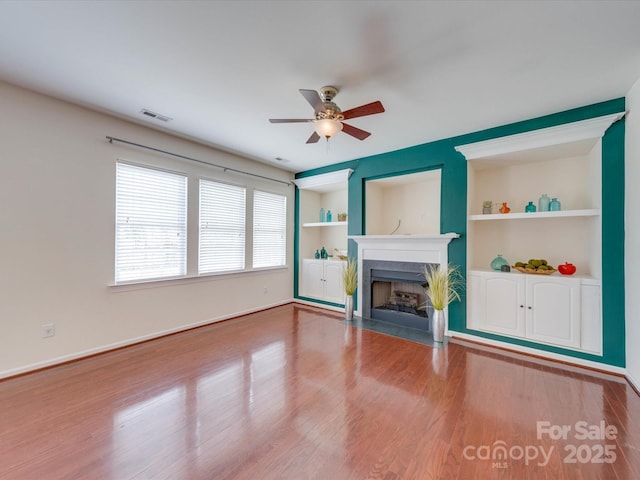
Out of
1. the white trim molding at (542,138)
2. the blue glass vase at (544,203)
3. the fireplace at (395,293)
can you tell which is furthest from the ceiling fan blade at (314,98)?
the blue glass vase at (544,203)

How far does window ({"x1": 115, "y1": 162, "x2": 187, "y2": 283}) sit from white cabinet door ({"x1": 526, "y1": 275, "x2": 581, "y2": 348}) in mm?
4595

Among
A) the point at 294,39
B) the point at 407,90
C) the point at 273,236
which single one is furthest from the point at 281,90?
the point at 273,236

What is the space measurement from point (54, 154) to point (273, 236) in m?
3.26

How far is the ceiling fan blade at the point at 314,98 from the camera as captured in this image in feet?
7.07

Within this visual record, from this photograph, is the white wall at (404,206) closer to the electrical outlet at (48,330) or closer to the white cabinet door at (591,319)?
the white cabinet door at (591,319)

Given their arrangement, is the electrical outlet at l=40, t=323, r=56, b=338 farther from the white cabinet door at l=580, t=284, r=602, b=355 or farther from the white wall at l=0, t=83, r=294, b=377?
the white cabinet door at l=580, t=284, r=602, b=355

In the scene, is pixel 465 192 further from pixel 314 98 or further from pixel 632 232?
pixel 314 98

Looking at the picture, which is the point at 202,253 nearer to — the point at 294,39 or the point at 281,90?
the point at 281,90

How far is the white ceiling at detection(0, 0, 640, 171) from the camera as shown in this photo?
175cm

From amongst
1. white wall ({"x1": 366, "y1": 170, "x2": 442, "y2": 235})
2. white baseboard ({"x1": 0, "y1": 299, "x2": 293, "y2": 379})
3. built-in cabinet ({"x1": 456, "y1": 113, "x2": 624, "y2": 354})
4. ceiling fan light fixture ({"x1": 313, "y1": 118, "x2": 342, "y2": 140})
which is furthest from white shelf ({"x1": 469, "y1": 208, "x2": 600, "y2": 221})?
white baseboard ({"x1": 0, "y1": 299, "x2": 293, "y2": 379})

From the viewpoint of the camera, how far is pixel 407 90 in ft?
8.64

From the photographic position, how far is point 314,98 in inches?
88.5

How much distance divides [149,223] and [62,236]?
2.84 feet

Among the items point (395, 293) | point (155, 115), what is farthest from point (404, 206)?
point (155, 115)
